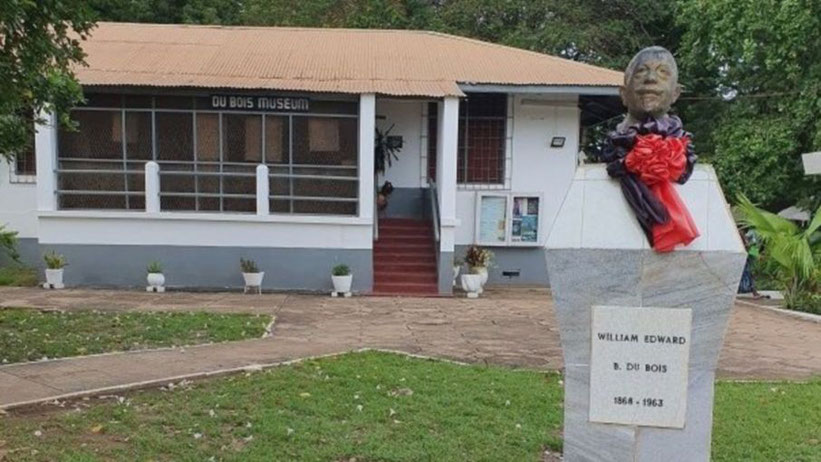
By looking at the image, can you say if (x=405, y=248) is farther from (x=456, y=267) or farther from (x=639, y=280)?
(x=639, y=280)

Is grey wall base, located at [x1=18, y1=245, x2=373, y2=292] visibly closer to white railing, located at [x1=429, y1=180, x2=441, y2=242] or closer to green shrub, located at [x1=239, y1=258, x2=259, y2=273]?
green shrub, located at [x1=239, y1=258, x2=259, y2=273]

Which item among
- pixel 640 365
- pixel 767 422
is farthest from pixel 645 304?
pixel 767 422

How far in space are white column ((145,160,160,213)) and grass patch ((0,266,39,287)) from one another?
2605mm

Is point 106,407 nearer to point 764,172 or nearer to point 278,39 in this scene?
point 278,39

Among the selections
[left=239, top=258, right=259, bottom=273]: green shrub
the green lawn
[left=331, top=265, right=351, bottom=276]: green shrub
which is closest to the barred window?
[left=331, top=265, right=351, bottom=276]: green shrub

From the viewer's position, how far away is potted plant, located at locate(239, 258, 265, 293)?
13297 mm

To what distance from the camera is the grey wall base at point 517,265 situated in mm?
15156

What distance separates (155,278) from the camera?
13242mm

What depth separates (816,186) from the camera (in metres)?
17.8

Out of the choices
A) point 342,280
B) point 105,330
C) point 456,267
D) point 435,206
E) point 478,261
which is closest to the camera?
point 105,330

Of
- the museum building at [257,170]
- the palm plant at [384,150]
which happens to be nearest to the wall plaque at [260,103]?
the museum building at [257,170]

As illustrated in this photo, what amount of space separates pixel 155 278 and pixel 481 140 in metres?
6.85

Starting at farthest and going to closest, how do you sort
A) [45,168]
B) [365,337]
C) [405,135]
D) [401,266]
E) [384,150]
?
1. [405,135]
2. [384,150]
3. [401,266]
4. [45,168]
5. [365,337]

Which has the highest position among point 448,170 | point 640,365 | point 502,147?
point 502,147
